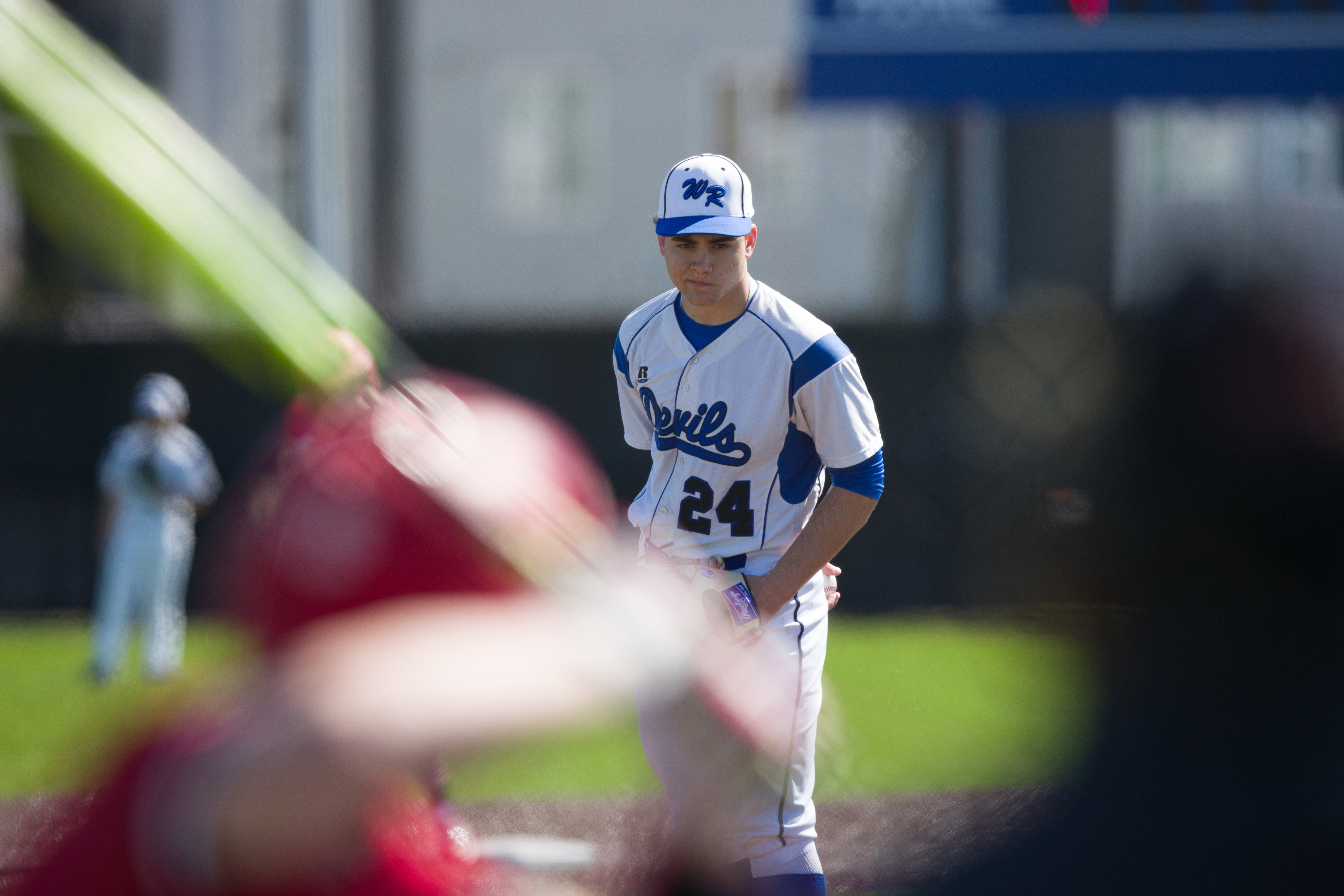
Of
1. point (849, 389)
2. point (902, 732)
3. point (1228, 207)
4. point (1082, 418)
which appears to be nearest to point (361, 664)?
point (849, 389)

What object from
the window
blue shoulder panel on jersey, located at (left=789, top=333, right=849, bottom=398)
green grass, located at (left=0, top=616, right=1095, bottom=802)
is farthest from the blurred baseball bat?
the window

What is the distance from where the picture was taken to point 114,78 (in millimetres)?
890

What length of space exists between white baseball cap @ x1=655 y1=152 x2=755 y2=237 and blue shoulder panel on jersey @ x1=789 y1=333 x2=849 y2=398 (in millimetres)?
298

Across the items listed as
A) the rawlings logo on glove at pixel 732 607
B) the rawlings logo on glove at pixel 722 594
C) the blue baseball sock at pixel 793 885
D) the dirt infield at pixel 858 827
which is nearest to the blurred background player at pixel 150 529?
the dirt infield at pixel 858 827

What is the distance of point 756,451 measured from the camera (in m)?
2.87

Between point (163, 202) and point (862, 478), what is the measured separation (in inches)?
83.2

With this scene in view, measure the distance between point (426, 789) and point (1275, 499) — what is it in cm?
194

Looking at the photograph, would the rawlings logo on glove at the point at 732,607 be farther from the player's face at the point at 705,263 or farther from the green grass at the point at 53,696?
the green grass at the point at 53,696

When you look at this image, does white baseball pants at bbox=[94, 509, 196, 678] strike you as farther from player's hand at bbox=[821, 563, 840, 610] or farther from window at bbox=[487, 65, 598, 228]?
window at bbox=[487, 65, 598, 228]

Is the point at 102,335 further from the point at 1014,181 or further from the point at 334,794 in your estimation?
the point at 334,794

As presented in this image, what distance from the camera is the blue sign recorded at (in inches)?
368

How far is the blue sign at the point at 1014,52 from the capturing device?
9.34 m

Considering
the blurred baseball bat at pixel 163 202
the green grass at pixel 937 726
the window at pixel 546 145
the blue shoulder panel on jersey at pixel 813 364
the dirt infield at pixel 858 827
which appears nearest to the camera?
the blurred baseball bat at pixel 163 202

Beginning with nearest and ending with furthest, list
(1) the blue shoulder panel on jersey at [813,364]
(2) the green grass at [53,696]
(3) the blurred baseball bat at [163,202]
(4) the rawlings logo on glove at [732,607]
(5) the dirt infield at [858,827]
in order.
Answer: (3) the blurred baseball bat at [163,202] < (4) the rawlings logo on glove at [732,607] < (1) the blue shoulder panel on jersey at [813,364] < (5) the dirt infield at [858,827] < (2) the green grass at [53,696]
